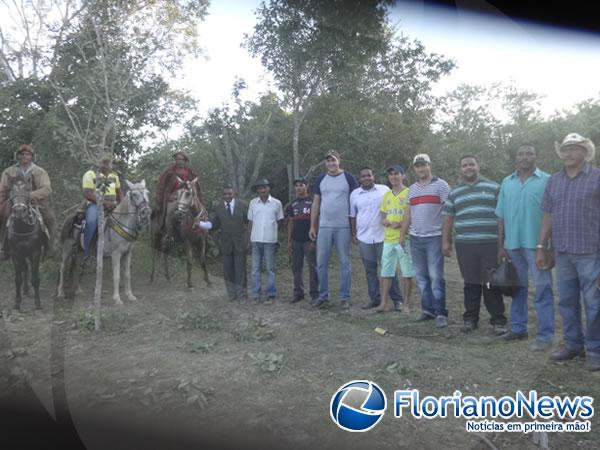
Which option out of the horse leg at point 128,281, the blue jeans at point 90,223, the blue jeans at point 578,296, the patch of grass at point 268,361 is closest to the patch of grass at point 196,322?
the patch of grass at point 268,361

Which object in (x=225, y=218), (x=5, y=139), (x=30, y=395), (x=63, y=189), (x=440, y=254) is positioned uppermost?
Result: (x=5, y=139)

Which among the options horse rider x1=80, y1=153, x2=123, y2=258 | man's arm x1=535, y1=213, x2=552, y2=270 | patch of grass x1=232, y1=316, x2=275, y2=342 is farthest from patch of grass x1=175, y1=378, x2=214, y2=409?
horse rider x1=80, y1=153, x2=123, y2=258

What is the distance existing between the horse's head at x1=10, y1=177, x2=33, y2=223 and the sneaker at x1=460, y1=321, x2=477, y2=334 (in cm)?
585

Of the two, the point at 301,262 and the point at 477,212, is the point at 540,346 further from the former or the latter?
the point at 301,262

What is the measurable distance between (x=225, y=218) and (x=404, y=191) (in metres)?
2.54

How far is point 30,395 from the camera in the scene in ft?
11.4

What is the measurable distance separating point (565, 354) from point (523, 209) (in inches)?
48.3

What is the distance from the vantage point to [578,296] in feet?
12.2

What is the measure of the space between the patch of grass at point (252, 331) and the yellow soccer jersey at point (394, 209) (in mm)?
1777

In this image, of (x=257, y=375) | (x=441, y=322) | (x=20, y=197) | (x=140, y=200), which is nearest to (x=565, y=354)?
(x=441, y=322)

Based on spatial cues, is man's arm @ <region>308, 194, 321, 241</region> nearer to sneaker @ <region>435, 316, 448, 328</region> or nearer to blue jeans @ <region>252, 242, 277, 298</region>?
blue jeans @ <region>252, 242, 277, 298</region>

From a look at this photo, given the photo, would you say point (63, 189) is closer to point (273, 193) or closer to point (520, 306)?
point (273, 193)

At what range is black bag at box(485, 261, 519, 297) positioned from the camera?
13.4 ft

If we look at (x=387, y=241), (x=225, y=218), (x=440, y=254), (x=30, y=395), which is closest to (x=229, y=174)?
(x=225, y=218)
